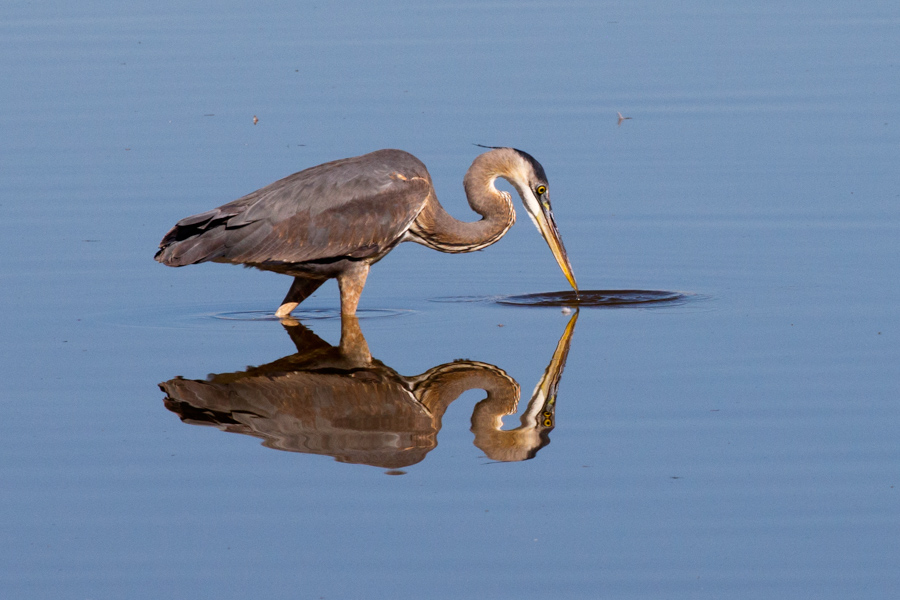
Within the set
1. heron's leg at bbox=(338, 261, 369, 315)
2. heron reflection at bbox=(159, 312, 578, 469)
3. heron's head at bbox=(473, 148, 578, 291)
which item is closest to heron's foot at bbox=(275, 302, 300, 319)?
heron's leg at bbox=(338, 261, 369, 315)

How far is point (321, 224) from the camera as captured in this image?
9695 millimetres

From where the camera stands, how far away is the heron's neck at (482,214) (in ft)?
33.5

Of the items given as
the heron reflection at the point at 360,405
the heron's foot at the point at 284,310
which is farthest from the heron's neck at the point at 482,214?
the heron reflection at the point at 360,405

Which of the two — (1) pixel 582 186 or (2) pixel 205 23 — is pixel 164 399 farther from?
(2) pixel 205 23

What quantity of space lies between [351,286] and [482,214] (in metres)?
1.17

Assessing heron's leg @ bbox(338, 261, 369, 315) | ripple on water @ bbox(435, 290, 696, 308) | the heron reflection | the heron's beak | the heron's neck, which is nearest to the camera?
Answer: the heron reflection

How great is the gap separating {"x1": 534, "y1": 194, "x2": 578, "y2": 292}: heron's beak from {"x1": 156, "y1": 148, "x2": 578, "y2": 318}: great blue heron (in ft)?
2.48

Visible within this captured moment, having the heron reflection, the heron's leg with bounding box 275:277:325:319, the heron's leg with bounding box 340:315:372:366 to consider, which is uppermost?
the heron's leg with bounding box 275:277:325:319

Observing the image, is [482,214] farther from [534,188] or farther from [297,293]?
[297,293]

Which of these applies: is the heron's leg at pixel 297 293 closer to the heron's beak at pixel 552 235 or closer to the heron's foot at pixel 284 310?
the heron's foot at pixel 284 310

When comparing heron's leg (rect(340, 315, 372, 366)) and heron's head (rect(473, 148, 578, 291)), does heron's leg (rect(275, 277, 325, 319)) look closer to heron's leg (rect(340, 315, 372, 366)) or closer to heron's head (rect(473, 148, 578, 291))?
heron's leg (rect(340, 315, 372, 366))

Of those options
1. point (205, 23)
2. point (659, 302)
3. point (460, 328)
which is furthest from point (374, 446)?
point (205, 23)

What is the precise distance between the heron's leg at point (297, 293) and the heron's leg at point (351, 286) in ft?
1.01

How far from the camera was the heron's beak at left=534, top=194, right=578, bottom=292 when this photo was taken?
10.4 meters
